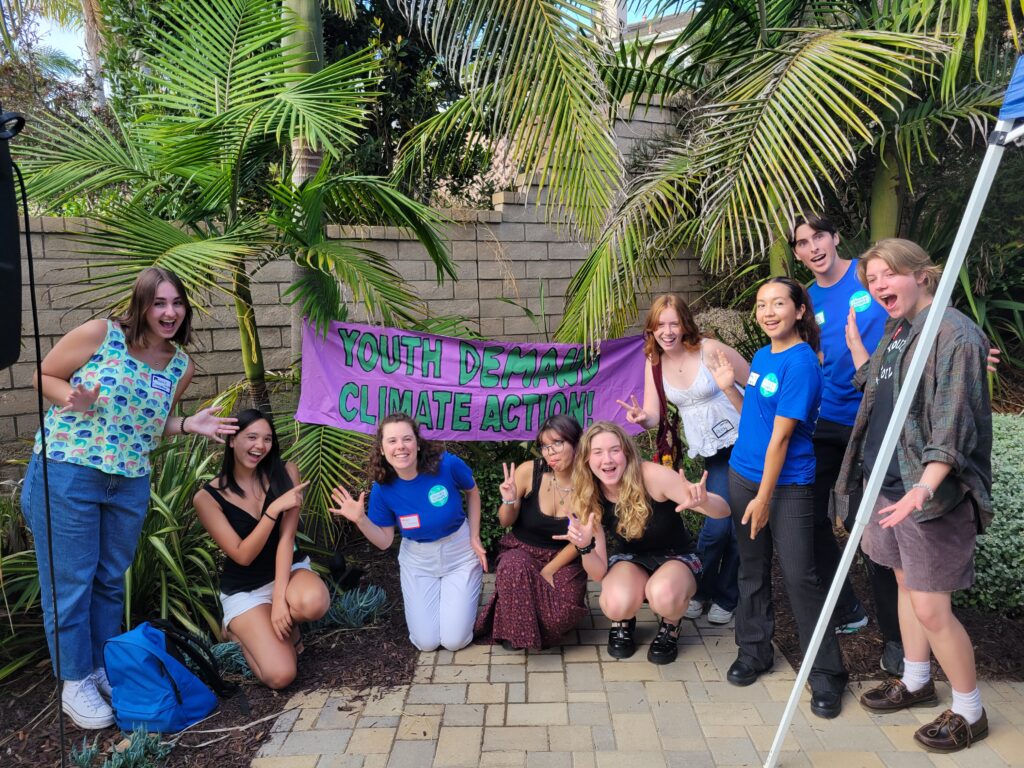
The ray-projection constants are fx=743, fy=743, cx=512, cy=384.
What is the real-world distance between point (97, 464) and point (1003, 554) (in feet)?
13.4

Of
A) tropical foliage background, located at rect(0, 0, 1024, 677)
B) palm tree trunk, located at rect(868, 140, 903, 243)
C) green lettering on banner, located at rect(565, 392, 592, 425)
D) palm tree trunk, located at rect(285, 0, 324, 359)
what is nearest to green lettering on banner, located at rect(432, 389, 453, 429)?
tropical foliage background, located at rect(0, 0, 1024, 677)

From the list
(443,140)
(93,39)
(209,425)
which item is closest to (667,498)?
(209,425)

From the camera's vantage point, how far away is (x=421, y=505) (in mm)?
3789

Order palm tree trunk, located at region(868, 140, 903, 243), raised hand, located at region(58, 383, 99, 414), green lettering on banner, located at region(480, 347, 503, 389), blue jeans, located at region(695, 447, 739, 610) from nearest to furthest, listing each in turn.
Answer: raised hand, located at region(58, 383, 99, 414) < blue jeans, located at region(695, 447, 739, 610) < green lettering on banner, located at region(480, 347, 503, 389) < palm tree trunk, located at region(868, 140, 903, 243)

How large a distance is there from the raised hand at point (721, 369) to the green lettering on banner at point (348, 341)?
203 cm

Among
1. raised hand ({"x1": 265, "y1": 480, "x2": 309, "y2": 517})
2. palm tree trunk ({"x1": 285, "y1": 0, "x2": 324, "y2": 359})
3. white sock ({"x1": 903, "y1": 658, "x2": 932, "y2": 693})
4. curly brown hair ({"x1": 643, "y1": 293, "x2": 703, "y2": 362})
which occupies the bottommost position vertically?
white sock ({"x1": 903, "y1": 658, "x2": 932, "y2": 693})

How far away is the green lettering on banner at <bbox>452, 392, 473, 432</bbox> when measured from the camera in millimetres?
4551

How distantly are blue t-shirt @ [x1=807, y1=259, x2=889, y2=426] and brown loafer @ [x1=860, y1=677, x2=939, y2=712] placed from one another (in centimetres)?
112

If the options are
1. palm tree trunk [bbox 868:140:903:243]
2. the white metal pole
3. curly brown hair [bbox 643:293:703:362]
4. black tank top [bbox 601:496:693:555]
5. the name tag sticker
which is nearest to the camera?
the white metal pole

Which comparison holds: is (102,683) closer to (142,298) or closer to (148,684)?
(148,684)

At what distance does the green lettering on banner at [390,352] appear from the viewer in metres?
4.40

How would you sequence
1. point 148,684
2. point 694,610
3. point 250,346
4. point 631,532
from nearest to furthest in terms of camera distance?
point 148,684, point 631,532, point 694,610, point 250,346

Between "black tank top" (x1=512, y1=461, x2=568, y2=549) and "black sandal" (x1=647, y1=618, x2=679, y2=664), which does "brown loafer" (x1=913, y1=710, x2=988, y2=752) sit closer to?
"black sandal" (x1=647, y1=618, x2=679, y2=664)

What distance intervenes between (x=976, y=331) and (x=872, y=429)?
53 cm
